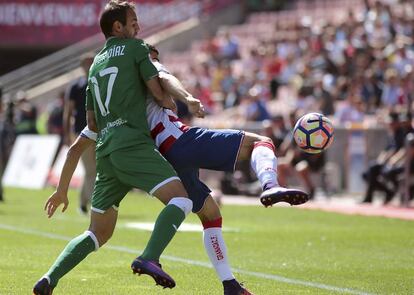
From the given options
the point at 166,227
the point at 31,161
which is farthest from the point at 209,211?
the point at 31,161

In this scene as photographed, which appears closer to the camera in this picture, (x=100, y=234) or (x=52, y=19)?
(x=100, y=234)

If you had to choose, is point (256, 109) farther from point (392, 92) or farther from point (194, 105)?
point (194, 105)

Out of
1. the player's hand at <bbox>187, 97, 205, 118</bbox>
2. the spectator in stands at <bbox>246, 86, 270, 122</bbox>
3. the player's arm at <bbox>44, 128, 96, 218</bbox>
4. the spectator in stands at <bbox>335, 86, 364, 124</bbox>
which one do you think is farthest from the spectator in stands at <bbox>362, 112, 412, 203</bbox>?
the player's hand at <bbox>187, 97, 205, 118</bbox>

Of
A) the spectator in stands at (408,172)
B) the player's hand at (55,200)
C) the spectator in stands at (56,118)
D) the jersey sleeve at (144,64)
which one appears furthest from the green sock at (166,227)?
the spectator in stands at (56,118)

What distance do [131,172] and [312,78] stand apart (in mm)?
19049

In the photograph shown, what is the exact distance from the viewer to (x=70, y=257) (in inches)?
290

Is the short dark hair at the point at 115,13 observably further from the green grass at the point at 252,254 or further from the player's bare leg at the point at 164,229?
the green grass at the point at 252,254

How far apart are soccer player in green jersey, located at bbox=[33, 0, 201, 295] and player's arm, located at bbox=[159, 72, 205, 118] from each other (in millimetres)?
64

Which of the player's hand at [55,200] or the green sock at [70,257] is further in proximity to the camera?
the player's hand at [55,200]

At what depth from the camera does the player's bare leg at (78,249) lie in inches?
286

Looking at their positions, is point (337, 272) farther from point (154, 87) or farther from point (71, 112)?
point (71, 112)

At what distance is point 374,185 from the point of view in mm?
19484

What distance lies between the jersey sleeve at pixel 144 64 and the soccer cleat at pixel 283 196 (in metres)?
1.11

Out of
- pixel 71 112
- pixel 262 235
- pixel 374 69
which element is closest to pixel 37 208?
pixel 71 112
